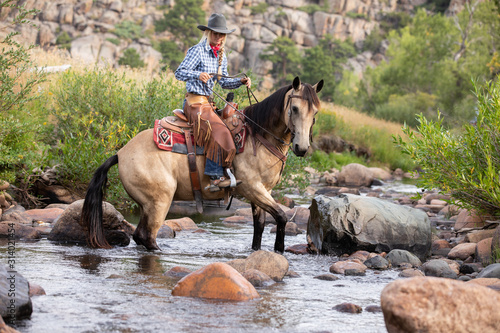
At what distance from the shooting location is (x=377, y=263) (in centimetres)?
699

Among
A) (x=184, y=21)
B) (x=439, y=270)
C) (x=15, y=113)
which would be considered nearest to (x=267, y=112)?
(x=439, y=270)

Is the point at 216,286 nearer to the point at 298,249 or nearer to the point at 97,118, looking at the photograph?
the point at 298,249

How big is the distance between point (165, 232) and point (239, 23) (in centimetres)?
7746

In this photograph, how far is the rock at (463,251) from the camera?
766 centimetres

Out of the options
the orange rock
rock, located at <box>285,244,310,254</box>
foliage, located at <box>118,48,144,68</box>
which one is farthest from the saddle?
foliage, located at <box>118,48,144,68</box>

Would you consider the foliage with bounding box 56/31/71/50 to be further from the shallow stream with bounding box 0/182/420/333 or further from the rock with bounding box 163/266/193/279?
the rock with bounding box 163/266/193/279

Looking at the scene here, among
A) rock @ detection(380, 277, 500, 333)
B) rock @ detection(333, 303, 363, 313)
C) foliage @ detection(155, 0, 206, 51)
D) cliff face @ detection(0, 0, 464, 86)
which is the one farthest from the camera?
cliff face @ detection(0, 0, 464, 86)

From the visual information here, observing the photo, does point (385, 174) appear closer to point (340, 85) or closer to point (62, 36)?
point (340, 85)

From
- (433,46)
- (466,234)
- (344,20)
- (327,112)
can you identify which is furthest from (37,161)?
(344,20)

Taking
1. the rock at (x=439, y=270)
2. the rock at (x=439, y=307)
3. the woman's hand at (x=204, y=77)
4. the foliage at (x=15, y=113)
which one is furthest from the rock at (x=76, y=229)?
the rock at (x=439, y=307)

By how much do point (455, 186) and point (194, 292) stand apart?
4.44 m

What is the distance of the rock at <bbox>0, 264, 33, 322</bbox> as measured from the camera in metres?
4.20

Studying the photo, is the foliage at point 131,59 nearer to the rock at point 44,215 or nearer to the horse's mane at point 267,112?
the rock at point 44,215

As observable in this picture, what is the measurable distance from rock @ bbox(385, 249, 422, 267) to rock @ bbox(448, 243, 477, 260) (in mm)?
825
